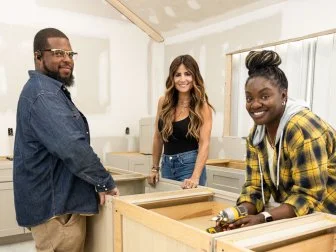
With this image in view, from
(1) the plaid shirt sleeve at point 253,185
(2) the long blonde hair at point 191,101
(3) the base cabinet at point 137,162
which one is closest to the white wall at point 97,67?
(3) the base cabinet at point 137,162

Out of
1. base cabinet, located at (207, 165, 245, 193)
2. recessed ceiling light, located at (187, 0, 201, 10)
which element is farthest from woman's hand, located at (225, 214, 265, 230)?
recessed ceiling light, located at (187, 0, 201, 10)

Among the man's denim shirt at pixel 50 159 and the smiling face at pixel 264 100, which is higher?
the smiling face at pixel 264 100

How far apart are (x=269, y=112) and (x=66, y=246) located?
941 millimetres

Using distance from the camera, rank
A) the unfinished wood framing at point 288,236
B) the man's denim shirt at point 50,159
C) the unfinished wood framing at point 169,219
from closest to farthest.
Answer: the unfinished wood framing at point 288,236 → the unfinished wood framing at point 169,219 → the man's denim shirt at point 50,159

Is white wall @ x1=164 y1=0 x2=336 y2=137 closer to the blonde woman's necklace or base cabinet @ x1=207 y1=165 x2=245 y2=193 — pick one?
base cabinet @ x1=207 y1=165 x2=245 y2=193

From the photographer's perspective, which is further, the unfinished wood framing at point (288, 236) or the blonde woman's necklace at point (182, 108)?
the blonde woman's necklace at point (182, 108)

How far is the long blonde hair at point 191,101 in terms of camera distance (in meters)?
1.77

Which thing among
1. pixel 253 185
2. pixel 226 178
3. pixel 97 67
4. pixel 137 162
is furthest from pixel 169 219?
pixel 97 67

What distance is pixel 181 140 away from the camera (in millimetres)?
1800

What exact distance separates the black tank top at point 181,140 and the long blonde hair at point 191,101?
2 centimetres

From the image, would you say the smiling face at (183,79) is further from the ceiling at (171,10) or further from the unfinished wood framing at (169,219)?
the ceiling at (171,10)

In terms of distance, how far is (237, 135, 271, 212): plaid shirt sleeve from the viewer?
47.4 inches

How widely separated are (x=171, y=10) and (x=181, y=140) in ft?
7.51

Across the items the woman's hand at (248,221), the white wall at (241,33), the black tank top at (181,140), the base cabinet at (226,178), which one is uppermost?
the white wall at (241,33)
